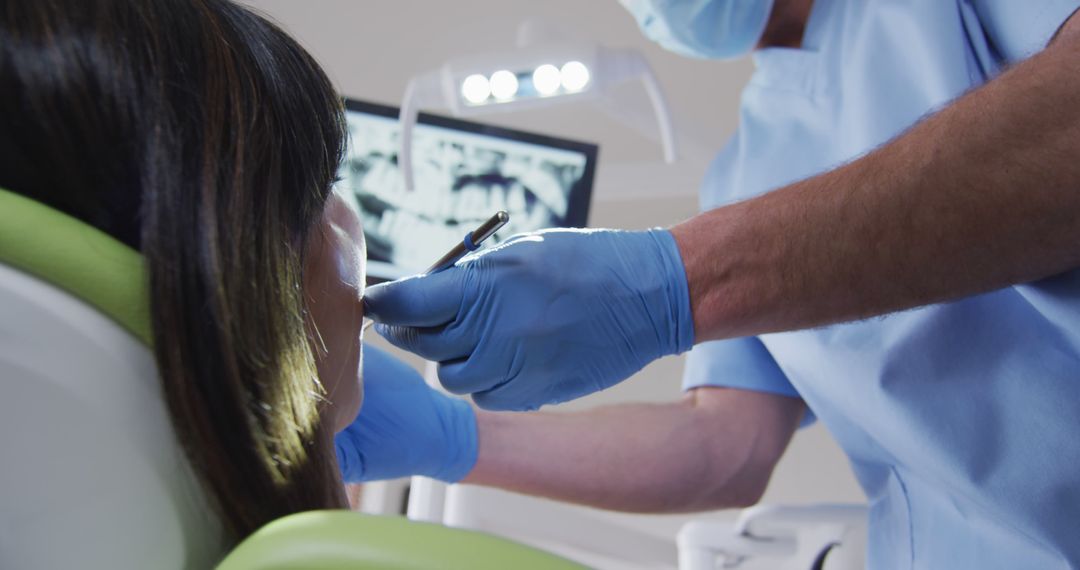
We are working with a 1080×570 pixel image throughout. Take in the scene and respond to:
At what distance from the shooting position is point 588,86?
203cm

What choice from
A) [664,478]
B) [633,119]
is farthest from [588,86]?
[664,478]

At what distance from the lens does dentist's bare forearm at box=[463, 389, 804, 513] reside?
1592mm

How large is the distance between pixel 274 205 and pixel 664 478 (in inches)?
40.7

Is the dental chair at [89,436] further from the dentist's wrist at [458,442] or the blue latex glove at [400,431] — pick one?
the dentist's wrist at [458,442]

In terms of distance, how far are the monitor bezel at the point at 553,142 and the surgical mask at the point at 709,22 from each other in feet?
2.14

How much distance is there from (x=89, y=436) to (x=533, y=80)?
1.62 metres

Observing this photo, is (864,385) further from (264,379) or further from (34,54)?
(34,54)

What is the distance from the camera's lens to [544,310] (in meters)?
1.06

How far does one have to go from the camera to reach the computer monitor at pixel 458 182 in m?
2.36

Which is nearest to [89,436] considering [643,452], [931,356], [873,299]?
[873,299]

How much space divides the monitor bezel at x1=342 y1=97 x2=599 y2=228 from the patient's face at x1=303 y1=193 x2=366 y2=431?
1.40 metres

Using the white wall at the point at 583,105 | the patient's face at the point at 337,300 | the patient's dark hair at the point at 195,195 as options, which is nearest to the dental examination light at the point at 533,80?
the white wall at the point at 583,105

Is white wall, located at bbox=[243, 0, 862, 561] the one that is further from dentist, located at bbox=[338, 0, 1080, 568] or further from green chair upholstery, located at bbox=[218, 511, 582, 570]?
green chair upholstery, located at bbox=[218, 511, 582, 570]

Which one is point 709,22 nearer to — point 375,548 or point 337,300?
point 337,300
